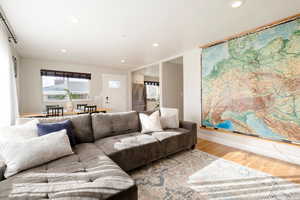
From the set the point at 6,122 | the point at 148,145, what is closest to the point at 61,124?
the point at 6,122

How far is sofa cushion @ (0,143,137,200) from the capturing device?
2.94ft

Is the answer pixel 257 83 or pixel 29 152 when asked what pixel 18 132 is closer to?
pixel 29 152

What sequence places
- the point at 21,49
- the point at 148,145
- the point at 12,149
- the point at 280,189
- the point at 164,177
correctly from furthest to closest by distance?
the point at 21,49 → the point at 148,145 → the point at 164,177 → the point at 280,189 → the point at 12,149

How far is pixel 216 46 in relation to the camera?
Answer: 303 cm

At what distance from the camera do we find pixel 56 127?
5.67 feet

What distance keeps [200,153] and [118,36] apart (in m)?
2.93

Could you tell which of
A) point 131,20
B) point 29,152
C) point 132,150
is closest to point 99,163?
point 132,150

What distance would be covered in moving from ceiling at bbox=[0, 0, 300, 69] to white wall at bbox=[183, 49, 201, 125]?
0.41 m

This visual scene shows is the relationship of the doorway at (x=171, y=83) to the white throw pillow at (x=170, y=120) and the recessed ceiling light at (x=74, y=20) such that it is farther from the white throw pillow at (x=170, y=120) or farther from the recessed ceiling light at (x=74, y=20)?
the recessed ceiling light at (x=74, y=20)

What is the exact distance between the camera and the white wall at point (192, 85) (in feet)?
11.3

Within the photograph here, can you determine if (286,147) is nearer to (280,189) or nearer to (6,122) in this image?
(280,189)

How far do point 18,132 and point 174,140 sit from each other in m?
2.19

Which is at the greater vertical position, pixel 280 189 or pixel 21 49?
→ pixel 21 49

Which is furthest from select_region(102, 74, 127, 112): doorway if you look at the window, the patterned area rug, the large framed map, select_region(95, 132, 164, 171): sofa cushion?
the patterned area rug
